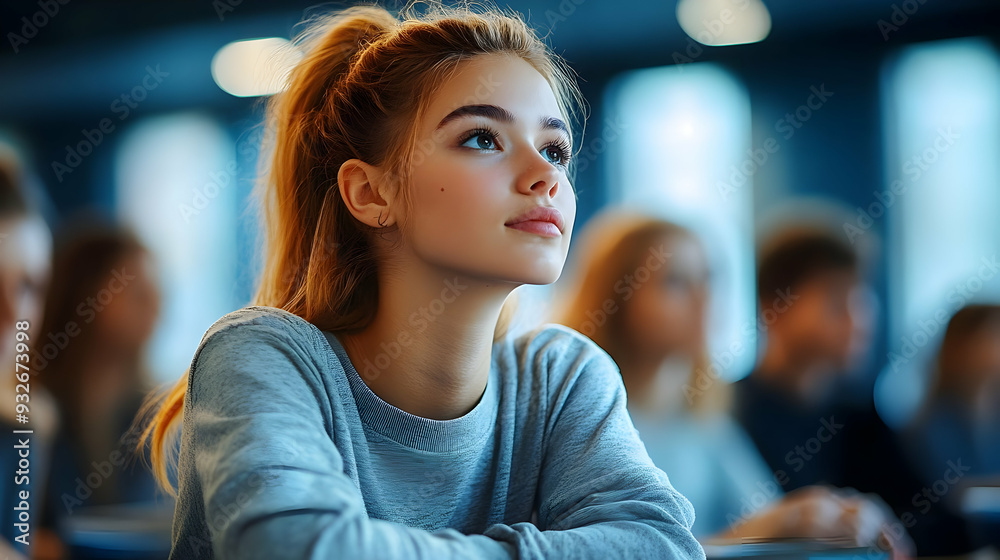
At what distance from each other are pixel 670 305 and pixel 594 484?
41.0 inches

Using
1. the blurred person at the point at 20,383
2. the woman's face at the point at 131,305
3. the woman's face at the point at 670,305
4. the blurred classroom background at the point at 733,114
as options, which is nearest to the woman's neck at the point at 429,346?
the blurred person at the point at 20,383

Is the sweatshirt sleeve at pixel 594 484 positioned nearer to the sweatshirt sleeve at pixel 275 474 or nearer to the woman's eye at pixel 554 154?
the sweatshirt sleeve at pixel 275 474

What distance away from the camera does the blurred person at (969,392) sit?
1919mm

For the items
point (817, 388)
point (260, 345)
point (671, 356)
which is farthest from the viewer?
point (817, 388)

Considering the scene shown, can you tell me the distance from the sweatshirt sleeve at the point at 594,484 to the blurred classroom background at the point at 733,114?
2.69 m

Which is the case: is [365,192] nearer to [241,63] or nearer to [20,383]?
[20,383]

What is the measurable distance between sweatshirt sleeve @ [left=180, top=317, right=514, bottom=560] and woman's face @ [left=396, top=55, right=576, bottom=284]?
0.69 ft

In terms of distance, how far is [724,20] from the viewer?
4.13 meters

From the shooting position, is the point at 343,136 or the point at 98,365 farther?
the point at 98,365

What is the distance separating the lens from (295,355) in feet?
2.54

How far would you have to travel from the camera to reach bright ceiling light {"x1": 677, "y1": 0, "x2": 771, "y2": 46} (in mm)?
3965

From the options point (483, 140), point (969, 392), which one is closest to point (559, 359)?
point (483, 140)

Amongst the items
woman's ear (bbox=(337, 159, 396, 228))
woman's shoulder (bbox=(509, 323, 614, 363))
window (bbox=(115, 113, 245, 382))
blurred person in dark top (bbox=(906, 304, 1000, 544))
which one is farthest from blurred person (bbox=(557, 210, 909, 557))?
window (bbox=(115, 113, 245, 382))

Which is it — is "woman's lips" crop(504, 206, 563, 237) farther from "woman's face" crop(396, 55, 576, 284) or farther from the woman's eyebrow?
the woman's eyebrow
